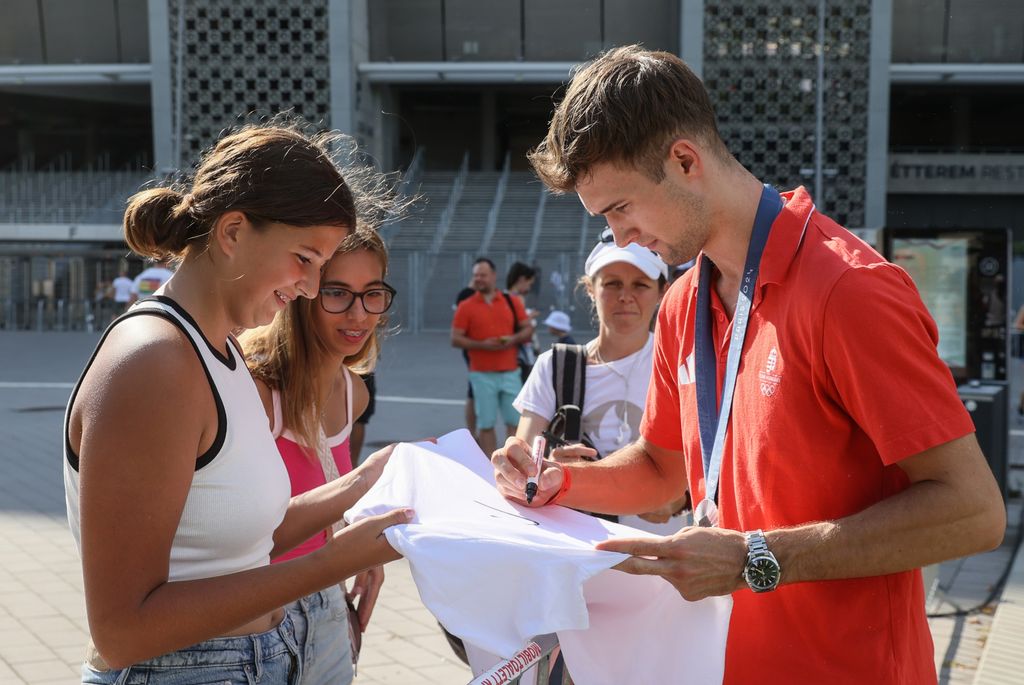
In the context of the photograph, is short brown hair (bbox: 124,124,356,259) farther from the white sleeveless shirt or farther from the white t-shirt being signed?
the white t-shirt being signed

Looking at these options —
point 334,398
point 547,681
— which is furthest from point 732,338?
point 334,398

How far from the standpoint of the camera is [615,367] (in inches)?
166

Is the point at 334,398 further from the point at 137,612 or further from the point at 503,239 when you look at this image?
the point at 503,239

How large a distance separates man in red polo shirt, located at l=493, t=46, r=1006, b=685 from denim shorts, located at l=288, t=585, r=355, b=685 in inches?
22.4

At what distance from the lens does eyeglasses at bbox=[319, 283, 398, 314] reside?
3.29 meters

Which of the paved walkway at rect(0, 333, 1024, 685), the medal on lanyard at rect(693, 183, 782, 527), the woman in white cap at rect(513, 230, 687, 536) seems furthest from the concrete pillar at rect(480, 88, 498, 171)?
the medal on lanyard at rect(693, 183, 782, 527)

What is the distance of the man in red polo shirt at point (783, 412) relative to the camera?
180 centimetres

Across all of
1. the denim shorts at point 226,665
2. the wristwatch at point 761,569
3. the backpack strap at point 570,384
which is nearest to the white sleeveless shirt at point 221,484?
the denim shorts at point 226,665

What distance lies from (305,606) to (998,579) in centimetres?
529

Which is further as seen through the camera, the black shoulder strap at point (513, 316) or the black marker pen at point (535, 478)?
the black shoulder strap at point (513, 316)

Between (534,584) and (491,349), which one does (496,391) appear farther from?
(534,584)

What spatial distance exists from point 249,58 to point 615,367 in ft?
96.0

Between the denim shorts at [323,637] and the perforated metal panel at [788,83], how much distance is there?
1092 inches
